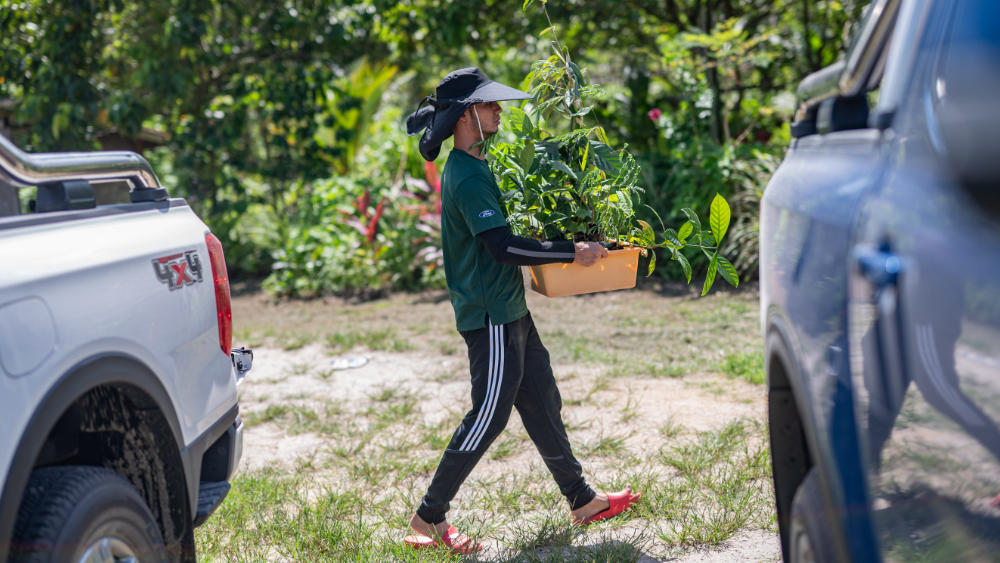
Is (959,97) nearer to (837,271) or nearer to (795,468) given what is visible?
(837,271)

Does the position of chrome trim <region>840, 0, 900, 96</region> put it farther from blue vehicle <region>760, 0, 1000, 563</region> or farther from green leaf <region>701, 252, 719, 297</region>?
green leaf <region>701, 252, 719, 297</region>

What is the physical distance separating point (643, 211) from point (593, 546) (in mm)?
5495

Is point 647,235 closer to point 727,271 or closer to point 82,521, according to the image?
point 727,271

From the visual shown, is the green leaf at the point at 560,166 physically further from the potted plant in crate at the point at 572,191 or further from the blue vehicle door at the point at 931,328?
the blue vehicle door at the point at 931,328

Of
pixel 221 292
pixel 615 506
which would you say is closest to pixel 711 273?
pixel 615 506

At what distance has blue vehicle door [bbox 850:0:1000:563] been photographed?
1.08 metres

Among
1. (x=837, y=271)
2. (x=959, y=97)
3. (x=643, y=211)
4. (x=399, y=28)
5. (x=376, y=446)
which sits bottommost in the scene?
(x=376, y=446)

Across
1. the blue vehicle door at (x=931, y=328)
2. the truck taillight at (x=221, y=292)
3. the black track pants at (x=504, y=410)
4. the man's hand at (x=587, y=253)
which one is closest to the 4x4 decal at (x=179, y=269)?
the truck taillight at (x=221, y=292)

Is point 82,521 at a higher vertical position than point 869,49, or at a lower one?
lower

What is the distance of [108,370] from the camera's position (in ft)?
6.14

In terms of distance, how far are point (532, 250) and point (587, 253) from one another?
0.22 meters

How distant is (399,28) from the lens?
33.1 ft

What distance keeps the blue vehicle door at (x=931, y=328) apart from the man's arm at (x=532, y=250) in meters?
1.49

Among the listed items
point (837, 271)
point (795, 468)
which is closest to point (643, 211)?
point (795, 468)
